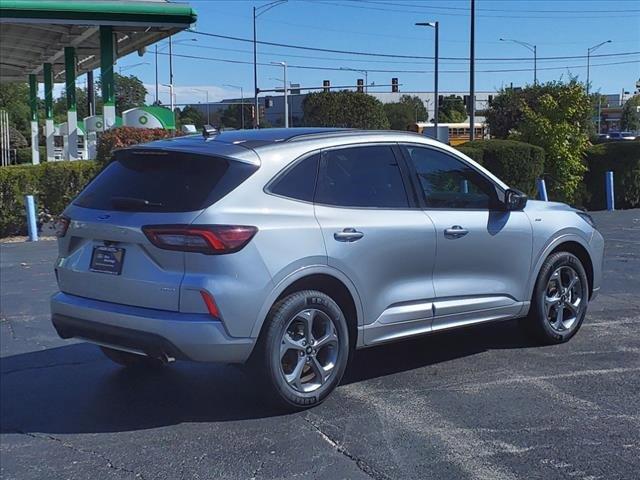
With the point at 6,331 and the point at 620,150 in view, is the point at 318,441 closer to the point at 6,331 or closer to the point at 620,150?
the point at 6,331

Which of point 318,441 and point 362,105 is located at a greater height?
point 362,105

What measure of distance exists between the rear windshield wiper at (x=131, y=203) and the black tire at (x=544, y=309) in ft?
11.2

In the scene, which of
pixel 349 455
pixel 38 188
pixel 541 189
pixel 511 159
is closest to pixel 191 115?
pixel 511 159

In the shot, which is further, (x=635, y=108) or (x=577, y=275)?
(x=635, y=108)

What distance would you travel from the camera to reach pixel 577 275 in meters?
6.92

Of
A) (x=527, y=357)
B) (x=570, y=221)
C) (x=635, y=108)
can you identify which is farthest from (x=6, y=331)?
(x=635, y=108)

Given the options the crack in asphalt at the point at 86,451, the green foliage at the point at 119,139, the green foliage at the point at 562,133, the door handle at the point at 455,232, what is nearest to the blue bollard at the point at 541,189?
the green foliage at the point at 562,133

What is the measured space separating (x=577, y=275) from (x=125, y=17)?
1826 cm

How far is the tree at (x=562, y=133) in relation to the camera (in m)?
19.7

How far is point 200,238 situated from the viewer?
4.60m

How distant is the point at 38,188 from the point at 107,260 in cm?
1146

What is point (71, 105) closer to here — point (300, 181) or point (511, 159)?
point (511, 159)

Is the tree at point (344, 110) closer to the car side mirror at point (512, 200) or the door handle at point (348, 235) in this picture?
the car side mirror at point (512, 200)

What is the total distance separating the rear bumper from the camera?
15.1ft
